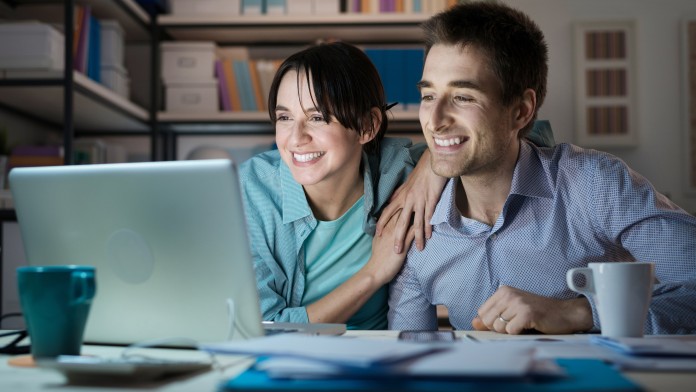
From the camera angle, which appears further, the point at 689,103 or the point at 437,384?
the point at 689,103

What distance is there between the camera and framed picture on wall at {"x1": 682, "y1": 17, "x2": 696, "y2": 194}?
3.30 meters

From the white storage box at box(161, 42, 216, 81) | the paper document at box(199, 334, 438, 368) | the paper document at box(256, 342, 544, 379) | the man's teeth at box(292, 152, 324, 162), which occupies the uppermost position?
the white storage box at box(161, 42, 216, 81)

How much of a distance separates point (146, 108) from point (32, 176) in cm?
239

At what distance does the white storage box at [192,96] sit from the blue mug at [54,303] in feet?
7.80

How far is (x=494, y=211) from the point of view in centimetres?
154

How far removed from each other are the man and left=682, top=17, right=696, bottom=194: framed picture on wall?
6.65ft

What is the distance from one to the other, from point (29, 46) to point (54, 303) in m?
1.78

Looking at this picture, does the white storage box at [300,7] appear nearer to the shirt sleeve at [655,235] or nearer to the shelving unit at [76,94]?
the shelving unit at [76,94]

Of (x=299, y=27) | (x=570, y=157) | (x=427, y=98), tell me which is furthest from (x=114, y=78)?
(x=570, y=157)

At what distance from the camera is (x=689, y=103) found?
330cm

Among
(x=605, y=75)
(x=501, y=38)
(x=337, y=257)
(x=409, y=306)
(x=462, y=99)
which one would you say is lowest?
(x=409, y=306)

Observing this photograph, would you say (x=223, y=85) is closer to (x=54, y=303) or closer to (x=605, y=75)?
(x=605, y=75)

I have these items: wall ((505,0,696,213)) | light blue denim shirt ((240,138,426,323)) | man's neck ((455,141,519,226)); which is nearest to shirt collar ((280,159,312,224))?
light blue denim shirt ((240,138,426,323))

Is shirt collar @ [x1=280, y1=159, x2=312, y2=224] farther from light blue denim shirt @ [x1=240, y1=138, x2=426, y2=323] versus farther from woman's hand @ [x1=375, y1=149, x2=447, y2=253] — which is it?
woman's hand @ [x1=375, y1=149, x2=447, y2=253]
